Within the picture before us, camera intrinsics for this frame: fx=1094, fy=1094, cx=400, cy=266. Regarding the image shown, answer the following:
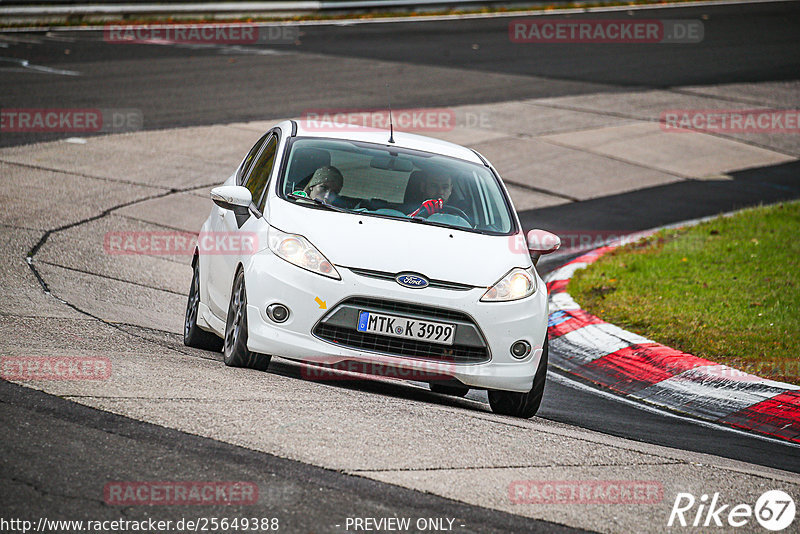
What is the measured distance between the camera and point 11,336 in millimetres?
6742

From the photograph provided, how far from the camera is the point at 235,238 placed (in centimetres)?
721

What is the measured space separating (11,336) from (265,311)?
1.63 m

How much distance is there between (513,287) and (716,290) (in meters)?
4.47

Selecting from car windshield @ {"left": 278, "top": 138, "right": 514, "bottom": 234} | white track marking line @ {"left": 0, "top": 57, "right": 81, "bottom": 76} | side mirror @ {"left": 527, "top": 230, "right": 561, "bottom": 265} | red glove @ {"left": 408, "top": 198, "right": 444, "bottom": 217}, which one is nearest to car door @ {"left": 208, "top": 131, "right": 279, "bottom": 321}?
car windshield @ {"left": 278, "top": 138, "right": 514, "bottom": 234}

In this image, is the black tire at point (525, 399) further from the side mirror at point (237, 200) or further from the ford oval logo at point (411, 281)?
the side mirror at point (237, 200)

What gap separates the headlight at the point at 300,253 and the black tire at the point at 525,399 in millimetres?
1403

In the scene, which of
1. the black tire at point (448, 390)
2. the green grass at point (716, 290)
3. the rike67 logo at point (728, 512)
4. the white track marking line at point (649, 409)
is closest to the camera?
the rike67 logo at point (728, 512)

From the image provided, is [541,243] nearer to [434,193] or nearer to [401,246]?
[434,193]

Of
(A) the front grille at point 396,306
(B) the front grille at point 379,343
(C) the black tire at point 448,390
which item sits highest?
(A) the front grille at point 396,306

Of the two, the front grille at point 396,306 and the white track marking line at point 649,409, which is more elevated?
the front grille at point 396,306

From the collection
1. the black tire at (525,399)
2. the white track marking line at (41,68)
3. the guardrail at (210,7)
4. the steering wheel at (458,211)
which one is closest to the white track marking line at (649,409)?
the black tire at (525,399)

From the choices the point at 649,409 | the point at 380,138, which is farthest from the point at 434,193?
the point at 649,409

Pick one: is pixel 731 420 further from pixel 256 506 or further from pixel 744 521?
pixel 256 506

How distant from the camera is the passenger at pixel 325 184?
7.31 m
